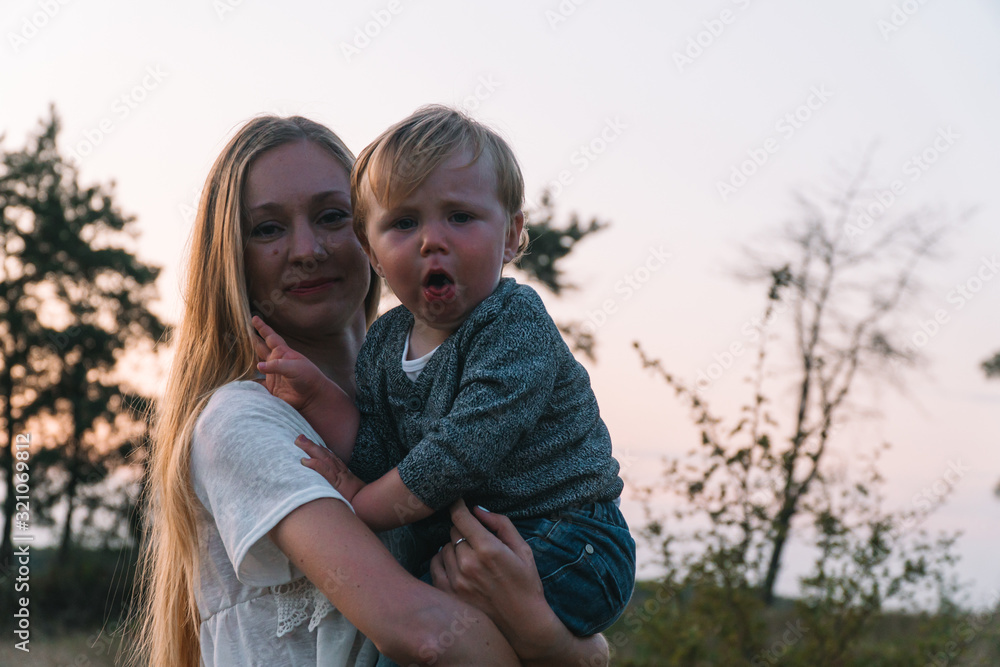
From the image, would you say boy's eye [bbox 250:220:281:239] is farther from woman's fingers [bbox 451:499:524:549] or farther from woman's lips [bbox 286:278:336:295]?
woman's fingers [bbox 451:499:524:549]

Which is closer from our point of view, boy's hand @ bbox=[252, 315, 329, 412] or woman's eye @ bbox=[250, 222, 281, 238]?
boy's hand @ bbox=[252, 315, 329, 412]

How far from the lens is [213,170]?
2.58m

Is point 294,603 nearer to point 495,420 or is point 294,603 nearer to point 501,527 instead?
point 501,527

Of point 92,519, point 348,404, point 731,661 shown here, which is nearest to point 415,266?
point 348,404

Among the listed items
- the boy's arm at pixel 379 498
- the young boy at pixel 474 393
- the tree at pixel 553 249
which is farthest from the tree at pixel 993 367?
the boy's arm at pixel 379 498

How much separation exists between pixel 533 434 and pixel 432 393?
28cm

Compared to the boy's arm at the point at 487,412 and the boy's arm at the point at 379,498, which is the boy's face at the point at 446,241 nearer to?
the boy's arm at the point at 487,412

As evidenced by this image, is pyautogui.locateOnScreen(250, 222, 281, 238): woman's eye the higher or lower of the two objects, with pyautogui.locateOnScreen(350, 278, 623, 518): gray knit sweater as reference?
higher

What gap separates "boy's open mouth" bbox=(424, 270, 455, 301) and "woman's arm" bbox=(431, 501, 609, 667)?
529 millimetres

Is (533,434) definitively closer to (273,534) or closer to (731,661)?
(273,534)

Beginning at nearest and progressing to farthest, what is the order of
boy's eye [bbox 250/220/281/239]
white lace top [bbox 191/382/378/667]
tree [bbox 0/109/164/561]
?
white lace top [bbox 191/382/378/667] < boy's eye [bbox 250/220/281/239] < tree [bbox 0/109/164/561]

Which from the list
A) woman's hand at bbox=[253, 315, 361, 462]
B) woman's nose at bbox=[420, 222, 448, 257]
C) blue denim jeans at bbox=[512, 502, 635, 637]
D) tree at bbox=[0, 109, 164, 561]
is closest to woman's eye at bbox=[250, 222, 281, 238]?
woman's hand at bbox=[253, 315, 361, 462]

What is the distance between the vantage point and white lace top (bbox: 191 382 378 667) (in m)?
1.90

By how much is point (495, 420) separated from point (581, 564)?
0.46m
